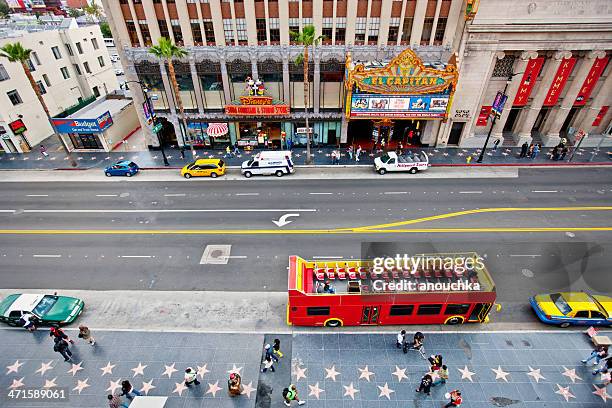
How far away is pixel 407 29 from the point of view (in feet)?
112

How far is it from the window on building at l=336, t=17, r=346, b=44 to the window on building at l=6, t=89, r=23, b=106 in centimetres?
3961

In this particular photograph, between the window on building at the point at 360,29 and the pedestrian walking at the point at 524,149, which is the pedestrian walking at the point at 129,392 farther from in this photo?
the pedestrian walking at the point at 524,149

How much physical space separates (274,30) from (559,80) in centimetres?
3250

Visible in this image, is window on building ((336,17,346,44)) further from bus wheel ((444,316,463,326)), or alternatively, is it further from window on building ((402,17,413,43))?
bus wheel ((444,316,463,326))

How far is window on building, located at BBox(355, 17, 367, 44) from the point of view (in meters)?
33.4

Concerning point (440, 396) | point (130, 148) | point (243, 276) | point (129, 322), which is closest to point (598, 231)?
point (440, 396)

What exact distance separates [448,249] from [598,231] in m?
13.1

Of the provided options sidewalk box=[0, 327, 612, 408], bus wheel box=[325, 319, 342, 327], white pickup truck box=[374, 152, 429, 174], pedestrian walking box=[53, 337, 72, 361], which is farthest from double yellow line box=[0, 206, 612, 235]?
pedestrian walking box=[53, 337, 72, 361]

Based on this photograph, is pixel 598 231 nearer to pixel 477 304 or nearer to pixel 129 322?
pixel 477 304

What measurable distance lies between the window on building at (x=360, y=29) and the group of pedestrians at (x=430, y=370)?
2979 cm

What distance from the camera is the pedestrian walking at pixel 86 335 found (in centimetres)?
1810

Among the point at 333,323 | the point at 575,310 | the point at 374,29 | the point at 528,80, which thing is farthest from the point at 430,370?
the point at 528,80

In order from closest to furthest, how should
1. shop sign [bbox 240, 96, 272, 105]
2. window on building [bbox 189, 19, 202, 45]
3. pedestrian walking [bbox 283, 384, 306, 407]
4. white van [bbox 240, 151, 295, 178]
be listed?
pedestrian walking [bbox 283, 384, 306, 407], window on building [bbox 189, 19, 202, 45], white van [bbox 240, 151, 295, 178], shop sign [bbox 240, 96, 272, 105]

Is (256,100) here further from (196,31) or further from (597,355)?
(597,355)
